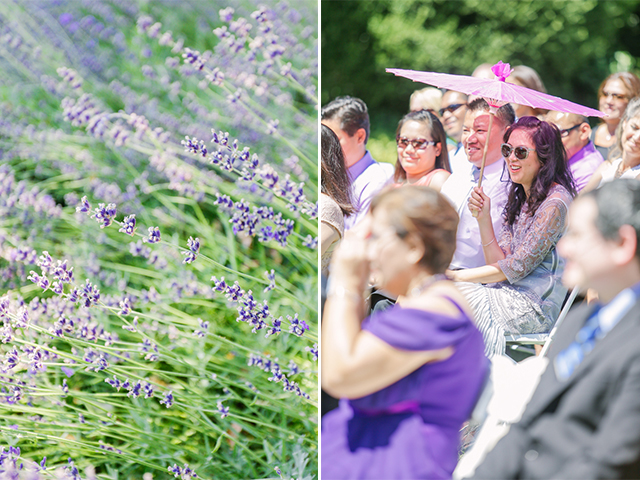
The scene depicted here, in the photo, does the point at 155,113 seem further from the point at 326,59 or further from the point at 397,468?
the point at 326,59

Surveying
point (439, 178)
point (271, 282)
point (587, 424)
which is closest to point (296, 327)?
point (271, 282)

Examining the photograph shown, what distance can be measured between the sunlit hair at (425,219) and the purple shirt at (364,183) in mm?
1276

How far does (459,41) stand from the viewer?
11266 millimetres

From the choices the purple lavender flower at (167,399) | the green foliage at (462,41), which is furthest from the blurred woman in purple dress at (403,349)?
the green foliage at (462,41)

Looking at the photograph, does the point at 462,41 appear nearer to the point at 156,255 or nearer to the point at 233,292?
the point at 156,255

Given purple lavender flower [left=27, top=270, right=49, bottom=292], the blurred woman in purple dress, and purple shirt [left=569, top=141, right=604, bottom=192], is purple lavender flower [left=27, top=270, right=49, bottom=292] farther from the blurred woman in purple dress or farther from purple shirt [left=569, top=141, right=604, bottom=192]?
purple shirt [left=569, top=141, right=604, bottom=192]

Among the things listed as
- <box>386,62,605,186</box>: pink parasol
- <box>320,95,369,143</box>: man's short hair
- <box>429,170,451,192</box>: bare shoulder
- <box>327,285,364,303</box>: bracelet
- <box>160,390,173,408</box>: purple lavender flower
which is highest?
<box>386,62,605,186</box>: pink parasol

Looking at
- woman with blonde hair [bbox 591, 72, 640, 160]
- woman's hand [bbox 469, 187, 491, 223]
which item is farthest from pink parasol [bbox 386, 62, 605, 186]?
woman with blonde hair [bbox 591, 72, 640, 160]

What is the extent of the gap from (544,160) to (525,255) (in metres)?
0.35

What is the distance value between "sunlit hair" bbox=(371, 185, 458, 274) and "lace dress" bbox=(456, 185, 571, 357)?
94 centimetres

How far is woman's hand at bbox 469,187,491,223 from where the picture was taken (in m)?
2.16

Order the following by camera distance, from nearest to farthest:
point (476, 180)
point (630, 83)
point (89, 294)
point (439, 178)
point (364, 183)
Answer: point (89, 294) → point (476, 180) → point (439, 178) → point (364, 183) → point (630, 83)

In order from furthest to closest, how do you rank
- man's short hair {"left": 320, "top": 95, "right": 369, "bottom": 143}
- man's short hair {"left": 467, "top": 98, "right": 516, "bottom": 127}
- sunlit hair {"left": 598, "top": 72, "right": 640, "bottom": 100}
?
sunlit hair {"left": 598, "top": 72, "right": 640, "bottom": 100} < man's short hair {"left": 320, "top": 95, "right": 369, "bottom": 143} < man's short hair {"left": 467, "top": 98, "right": 516, "bottom": 127}

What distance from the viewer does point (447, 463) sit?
1262 mm
